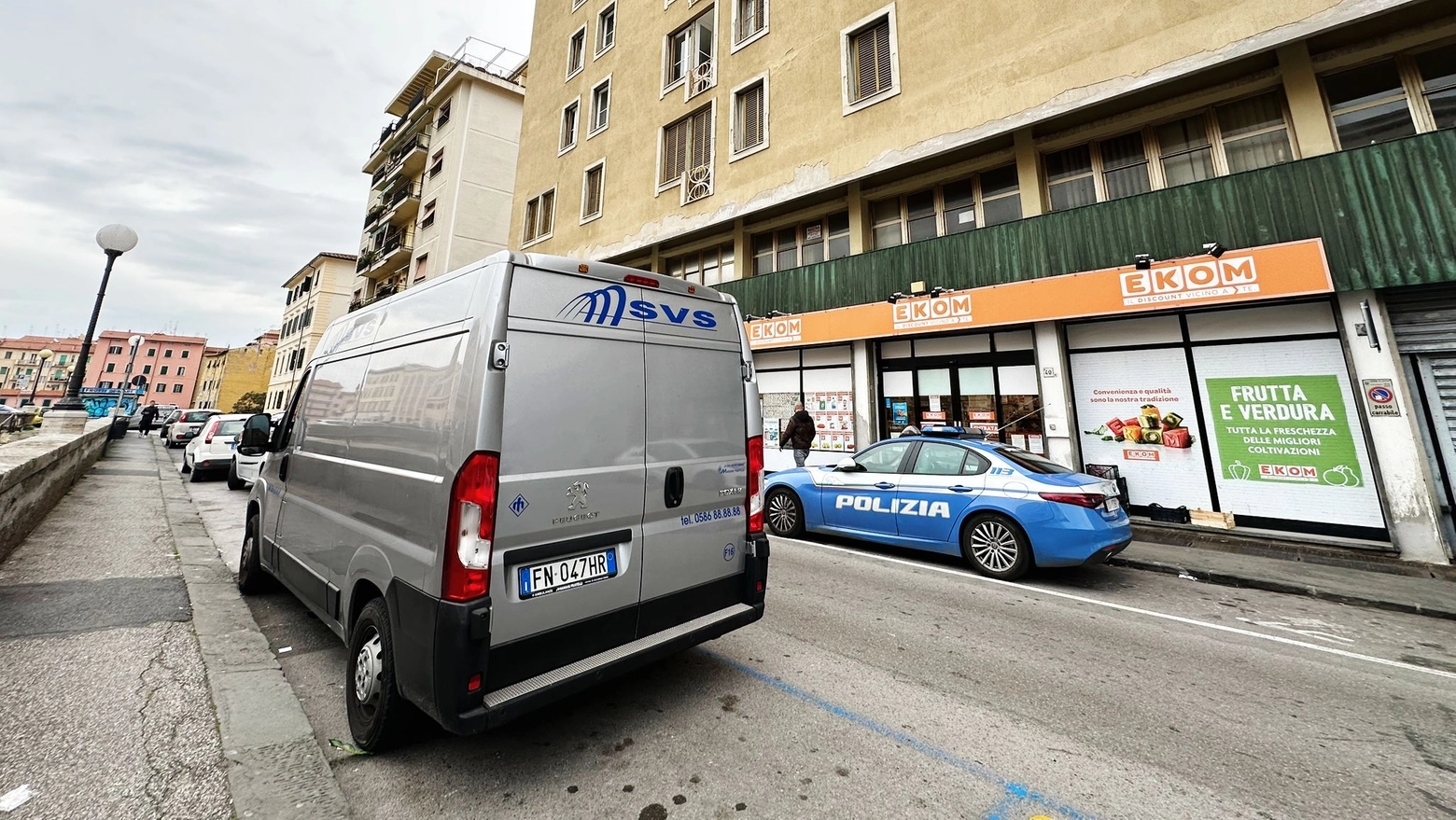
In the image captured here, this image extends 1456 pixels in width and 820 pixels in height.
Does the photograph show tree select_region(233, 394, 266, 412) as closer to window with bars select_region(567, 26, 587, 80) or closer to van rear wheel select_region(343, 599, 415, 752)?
window with bars select_region(567, 26, 587, 80)

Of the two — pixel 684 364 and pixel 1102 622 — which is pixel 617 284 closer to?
pixel 684 364

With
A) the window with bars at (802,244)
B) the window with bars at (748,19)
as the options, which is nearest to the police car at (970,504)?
the window with bars at (802,244)

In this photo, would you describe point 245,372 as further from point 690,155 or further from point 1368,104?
point 1368,104

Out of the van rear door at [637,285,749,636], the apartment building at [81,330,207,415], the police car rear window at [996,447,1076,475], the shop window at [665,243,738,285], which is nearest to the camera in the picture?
the van rear door at [637,285,749,636]

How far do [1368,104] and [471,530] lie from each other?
13.8 meters

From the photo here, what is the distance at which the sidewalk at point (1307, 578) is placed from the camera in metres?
5.45

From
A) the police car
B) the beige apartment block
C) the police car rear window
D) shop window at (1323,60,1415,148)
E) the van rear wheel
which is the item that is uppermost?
the beige apartment block

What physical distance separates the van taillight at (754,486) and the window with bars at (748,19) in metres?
15.9

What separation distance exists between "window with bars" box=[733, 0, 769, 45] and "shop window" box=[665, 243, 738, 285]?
6.05 m

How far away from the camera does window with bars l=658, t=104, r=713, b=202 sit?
15648 mm

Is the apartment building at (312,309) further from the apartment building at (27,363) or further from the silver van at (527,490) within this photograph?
Answer: the apartment building at (27,363)

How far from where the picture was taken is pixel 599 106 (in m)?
20.0

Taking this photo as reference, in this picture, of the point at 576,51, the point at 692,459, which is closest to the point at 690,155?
the point at 576,51

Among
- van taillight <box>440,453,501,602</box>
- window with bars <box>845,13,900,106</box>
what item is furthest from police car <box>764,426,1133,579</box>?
window with bars <box>845,13,900,106</box>
